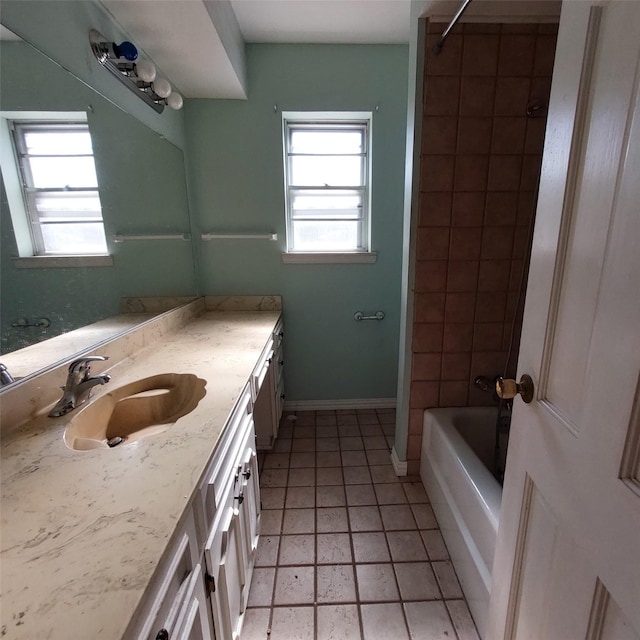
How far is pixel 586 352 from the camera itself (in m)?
0.54

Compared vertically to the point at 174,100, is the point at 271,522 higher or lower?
lower

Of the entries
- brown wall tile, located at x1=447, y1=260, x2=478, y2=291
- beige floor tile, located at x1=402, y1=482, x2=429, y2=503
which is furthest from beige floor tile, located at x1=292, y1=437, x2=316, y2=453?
brown wall tile, located at x1=447, y1=260, x2=478, y2=291

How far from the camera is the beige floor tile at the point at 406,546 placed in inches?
54.9

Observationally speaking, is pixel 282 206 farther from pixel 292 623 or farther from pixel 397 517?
pixel 292 623

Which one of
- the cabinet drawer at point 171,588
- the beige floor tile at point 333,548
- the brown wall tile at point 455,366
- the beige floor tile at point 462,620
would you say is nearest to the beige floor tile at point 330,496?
the beige floor tile at point 333,548

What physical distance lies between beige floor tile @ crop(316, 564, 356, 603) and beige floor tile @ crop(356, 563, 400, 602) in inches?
1.4

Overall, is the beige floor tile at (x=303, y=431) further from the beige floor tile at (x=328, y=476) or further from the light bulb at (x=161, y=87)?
the light bulb at (x=161, y=87)

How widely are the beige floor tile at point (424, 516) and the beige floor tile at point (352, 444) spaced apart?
54cm

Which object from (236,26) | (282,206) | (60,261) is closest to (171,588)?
(60,261)

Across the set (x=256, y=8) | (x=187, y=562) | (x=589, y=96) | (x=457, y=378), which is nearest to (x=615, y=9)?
(x=589, y=96)

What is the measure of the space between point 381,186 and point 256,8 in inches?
47.4

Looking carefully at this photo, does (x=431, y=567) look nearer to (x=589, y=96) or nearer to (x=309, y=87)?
(x=589, y=96)

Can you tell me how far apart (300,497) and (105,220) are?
1615 millimetres

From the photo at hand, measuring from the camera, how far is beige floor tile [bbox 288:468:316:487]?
1820mm
